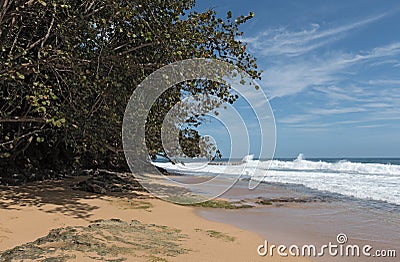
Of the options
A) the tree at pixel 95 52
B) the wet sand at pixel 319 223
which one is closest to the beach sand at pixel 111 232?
the wet sand at pixel 319 223

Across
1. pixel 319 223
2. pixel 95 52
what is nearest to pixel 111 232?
pixel 95 52

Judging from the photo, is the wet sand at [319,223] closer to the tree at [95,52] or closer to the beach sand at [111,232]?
the beach sand at [111,232]

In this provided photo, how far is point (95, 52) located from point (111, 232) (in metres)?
4.23

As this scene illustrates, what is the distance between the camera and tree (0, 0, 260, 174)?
704cm

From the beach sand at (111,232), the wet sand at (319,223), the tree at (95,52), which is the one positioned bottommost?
the wet sand at (319,223)

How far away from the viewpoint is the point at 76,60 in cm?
751

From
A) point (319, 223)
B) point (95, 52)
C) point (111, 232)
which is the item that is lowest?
point (319, 223)

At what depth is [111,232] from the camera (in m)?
5.88

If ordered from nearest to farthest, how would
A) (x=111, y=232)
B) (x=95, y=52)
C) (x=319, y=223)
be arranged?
1. (x=111, y=232)
2. (x=95, y=52)
3. (x=319, y=223)

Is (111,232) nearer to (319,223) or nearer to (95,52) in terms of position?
(95,52)

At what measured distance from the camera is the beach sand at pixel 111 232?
4.93 metres

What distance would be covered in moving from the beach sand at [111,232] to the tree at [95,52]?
164 cm

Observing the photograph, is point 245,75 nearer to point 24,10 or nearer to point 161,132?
point 161,132

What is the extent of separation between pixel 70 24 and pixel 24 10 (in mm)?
1030
